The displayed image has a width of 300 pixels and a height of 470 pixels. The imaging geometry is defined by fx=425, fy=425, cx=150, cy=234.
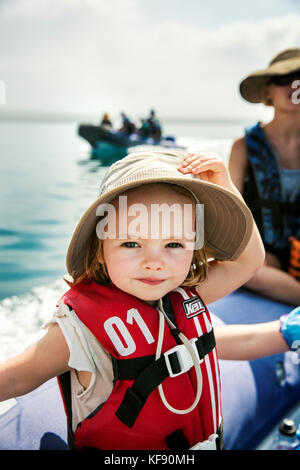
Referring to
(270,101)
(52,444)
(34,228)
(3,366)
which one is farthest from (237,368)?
(34,228)

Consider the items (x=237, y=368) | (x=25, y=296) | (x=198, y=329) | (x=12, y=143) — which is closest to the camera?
(x=198, y=329)

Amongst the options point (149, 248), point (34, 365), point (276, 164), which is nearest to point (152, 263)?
point (149, 248)

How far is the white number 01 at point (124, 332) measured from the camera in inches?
30.6

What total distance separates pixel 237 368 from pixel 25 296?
1706 mm

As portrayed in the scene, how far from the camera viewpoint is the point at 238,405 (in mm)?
1202

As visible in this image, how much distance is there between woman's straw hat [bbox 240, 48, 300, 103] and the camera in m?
1.81

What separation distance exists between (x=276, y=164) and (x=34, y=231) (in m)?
3.45

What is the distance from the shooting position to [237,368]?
129 centimetres

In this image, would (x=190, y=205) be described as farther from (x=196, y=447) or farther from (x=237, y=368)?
(x=237, y=368)

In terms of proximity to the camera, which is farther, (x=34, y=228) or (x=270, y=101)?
(x=34, y=228)

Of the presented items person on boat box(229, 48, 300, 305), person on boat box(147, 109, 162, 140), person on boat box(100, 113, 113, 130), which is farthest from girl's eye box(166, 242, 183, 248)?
person on boat box(100, 113, 113, 130)

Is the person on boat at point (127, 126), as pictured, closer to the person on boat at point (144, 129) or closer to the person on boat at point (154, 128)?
the person on boat at point (144, 129)

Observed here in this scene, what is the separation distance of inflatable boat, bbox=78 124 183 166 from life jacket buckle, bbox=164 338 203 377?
9.53m

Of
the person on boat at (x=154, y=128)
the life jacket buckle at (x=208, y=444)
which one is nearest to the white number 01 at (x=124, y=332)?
the life jacket buckle at (x=208, y=444)
